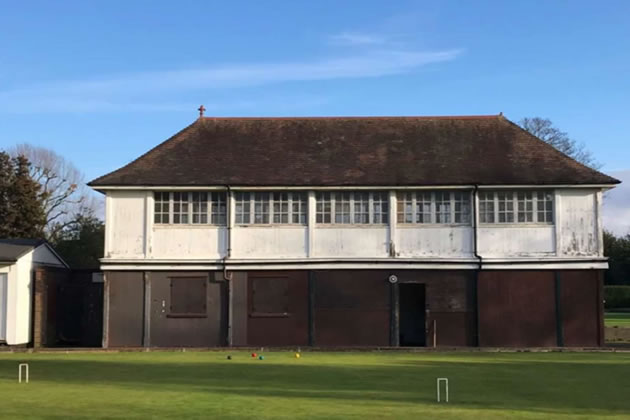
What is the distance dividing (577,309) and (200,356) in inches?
491

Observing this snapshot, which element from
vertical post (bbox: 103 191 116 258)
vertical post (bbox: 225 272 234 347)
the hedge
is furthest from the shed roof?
the hedge

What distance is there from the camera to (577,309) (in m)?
26.3

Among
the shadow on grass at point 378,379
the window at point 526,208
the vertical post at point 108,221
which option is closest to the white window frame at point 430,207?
the window at point 526,208

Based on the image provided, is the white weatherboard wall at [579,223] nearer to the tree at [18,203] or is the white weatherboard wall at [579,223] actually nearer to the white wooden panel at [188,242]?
the white wooden panel at [188,242]

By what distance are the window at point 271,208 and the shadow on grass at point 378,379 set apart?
691 cm

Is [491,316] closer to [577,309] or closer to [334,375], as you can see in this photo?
[577,309]

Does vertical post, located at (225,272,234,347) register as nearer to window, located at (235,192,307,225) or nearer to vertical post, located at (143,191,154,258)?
window, located at (235,192,307,225)

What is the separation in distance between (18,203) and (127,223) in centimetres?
2211

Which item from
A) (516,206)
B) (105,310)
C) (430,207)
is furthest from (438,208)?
(105,310)

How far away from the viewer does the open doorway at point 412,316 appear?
28.5 metres

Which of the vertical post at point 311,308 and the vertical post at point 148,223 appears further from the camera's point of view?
the vertical post at point 148,223

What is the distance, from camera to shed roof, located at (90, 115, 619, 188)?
1056 inches

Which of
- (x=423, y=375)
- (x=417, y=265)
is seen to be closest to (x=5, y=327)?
(x=417, y=265)

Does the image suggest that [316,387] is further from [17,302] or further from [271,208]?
[17,302]
